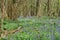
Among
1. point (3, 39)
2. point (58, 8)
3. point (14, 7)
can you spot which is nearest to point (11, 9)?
point (14, 7)

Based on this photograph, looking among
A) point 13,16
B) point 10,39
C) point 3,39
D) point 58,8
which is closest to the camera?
point 10,39

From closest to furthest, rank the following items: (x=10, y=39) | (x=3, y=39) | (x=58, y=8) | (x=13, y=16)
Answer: (x=10, y=39) → (x=3, y=39) → (x=13, y=16) → (x=58, y=8)

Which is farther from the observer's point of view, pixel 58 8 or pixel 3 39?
pixel 58 8

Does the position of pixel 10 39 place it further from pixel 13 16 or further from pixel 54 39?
pixel 13 16

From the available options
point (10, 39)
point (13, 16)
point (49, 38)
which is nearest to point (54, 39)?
point (49, 38)

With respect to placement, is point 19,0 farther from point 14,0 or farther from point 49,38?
point 49,38

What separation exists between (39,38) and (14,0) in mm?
10211

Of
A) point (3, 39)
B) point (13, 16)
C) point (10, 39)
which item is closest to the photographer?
point (10, 39)

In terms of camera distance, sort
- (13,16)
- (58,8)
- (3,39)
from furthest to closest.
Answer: (58,8) < (13,16) < (3,39)

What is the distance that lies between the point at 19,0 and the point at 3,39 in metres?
9.77

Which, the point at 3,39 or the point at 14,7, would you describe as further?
the point at 14,7

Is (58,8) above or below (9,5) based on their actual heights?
below

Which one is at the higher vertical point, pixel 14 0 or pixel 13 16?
pixel 14 0

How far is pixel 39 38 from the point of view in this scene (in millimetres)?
5984
